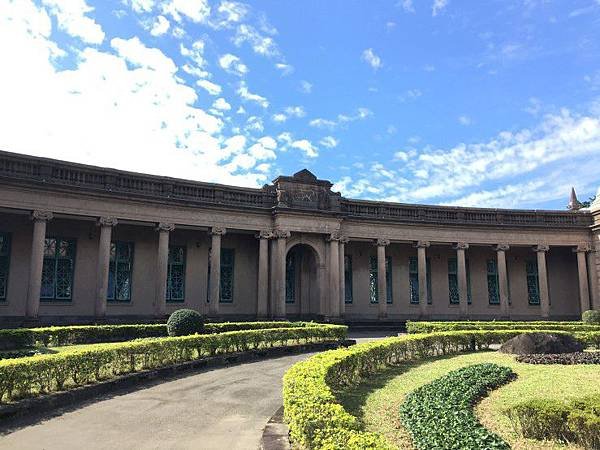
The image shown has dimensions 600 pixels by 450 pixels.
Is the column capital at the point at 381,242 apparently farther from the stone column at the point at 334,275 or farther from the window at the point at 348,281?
the stone column at the point at 334,275

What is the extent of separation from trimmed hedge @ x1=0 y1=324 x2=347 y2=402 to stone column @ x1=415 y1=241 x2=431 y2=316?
15.4 m

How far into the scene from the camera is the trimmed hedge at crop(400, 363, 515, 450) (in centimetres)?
694

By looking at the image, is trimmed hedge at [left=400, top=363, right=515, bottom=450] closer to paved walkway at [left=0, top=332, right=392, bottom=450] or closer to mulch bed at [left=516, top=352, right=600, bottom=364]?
paved walkway at [left=0, top=332, right=392, bottom=450]

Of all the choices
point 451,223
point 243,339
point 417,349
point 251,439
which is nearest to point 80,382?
point 251,439

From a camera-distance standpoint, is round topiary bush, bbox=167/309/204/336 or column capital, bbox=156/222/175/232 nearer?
round topiary bush, bbox=167/309/204/336

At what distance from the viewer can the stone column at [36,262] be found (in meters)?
23.2


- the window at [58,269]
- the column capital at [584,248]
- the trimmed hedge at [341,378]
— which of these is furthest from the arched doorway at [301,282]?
the column capital at [584,248]

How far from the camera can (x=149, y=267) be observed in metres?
29.7

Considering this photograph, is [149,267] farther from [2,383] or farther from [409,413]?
[409,413]

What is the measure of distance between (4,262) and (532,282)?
122 ft

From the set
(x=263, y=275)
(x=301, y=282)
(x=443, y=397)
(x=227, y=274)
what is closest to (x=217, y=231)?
(x=263, y=275)

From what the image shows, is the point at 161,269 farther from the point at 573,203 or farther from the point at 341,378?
the point at 573,203

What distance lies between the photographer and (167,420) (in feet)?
31.8

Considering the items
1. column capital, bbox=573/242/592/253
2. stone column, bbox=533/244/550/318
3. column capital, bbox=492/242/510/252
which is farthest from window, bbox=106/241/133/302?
column capital, bbox=573/242/592/253
